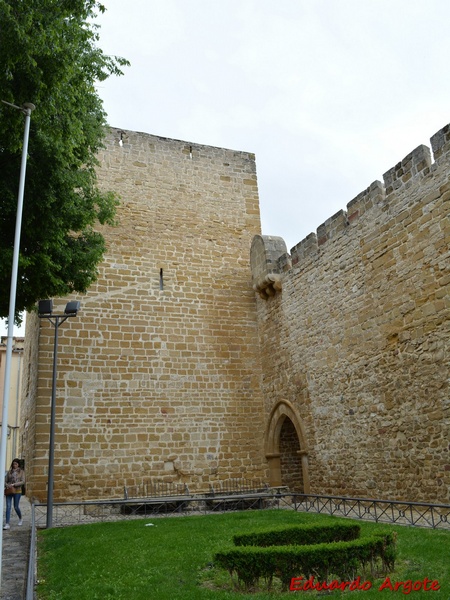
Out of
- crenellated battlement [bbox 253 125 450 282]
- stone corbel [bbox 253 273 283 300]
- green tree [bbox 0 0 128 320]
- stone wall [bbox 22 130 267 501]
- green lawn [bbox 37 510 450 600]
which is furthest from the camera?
stone corbel [bbox 253 273 283 300]

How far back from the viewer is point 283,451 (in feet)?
45.1

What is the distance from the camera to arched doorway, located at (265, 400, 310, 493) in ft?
44.0

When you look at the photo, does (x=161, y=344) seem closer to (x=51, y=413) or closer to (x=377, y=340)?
(x=51, y=413)

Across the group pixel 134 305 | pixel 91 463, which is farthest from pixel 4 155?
pixel 91 463

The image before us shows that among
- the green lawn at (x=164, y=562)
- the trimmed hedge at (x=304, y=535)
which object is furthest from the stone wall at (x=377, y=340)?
the trimmed hedge at (x=304, y=535)

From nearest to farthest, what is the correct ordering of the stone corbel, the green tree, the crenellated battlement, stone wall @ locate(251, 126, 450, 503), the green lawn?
the green lawn
the green tree
stone wall @ locate(251, 126, 450, 503)
the crenellated battlement
the stone corbel

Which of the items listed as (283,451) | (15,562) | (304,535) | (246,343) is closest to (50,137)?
(15,562)

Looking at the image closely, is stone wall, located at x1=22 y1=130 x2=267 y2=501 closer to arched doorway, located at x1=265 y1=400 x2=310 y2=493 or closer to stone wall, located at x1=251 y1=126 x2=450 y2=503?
arched doorway, located at x1=265 y1=400 x2=310 y2=493

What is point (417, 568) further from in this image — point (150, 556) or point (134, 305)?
point (134, 305)

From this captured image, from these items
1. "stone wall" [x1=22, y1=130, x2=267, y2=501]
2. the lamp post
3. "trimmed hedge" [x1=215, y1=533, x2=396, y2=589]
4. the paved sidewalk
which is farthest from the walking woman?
"trimmed hedge" [x1=215, y1=533, x2=396, y2=589]

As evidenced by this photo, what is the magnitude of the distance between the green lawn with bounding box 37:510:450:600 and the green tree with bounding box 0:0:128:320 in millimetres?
3965

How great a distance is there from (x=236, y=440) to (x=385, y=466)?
4841mm

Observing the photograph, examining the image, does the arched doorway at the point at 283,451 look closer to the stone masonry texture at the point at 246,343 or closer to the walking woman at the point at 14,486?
the stone masonry texture at the point at 246,343

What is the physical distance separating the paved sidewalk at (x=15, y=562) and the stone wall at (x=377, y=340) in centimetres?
575
